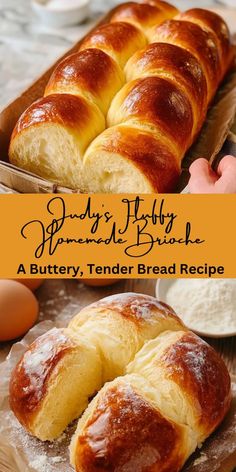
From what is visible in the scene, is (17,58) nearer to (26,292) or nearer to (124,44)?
(124,44)

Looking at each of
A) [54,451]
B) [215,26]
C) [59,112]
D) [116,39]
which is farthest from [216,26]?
[54,451]

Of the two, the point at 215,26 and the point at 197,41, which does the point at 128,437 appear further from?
the point at 215,26

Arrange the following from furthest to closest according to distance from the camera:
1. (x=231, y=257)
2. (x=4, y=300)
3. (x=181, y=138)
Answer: (x=181, y=138), (x=4, y=300), (x=231, y=257)

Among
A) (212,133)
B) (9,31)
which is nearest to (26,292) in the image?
(212,133)

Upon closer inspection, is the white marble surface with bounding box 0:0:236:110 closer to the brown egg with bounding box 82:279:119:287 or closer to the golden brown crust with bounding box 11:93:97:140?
the golden brown crust with bounding box 11:93:97:140

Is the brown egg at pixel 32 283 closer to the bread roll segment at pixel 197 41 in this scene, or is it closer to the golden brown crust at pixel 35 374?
the golden brown crust at pixel 35 374

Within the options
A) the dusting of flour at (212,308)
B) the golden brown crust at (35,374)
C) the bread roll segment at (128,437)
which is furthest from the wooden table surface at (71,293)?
the bread roll segment at (128,437)

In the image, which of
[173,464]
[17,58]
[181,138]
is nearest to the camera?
[173,464]
